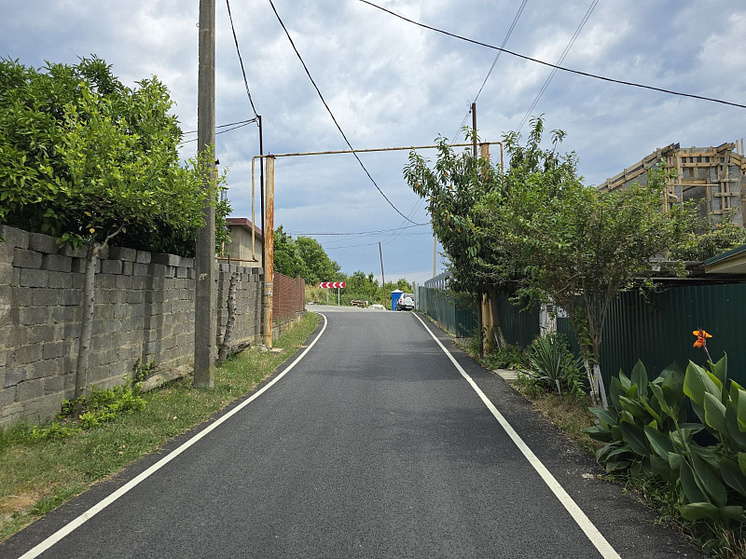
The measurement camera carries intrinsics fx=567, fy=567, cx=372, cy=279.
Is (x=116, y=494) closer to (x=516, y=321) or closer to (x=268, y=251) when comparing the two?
(x=516, y=321)

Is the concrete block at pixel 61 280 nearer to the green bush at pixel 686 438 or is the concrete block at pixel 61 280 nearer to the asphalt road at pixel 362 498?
the asphalt road at pixel 362 498

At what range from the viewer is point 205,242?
1078cm

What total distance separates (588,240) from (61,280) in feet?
22.9

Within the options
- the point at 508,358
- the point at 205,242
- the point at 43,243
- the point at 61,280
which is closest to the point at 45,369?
the point at 61,280

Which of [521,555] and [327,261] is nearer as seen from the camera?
[521,555]

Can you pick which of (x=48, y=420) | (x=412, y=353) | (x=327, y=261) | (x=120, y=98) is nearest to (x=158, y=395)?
(x=48, y=420)

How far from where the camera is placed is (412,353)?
18.2 metres

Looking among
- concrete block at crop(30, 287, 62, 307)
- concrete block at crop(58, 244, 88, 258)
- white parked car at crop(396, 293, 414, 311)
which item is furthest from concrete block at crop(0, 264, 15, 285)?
white parked car at crop(396, 293, 414, 311)

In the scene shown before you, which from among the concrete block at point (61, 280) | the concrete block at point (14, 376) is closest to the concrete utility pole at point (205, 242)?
the concrete block at point (61, 280)

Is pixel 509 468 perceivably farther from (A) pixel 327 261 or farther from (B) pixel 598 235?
(A) pixel 327 261

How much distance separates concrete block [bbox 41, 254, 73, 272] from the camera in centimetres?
734

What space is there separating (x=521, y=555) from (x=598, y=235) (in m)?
4.42

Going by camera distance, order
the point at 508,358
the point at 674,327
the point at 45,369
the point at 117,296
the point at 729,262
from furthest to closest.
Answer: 1. the point at 508,358
2. the point at 117,296
3. the point at 45,369
4. the point at 674,327
5. the point at 729,262

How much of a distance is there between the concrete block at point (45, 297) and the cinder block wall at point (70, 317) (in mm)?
13
